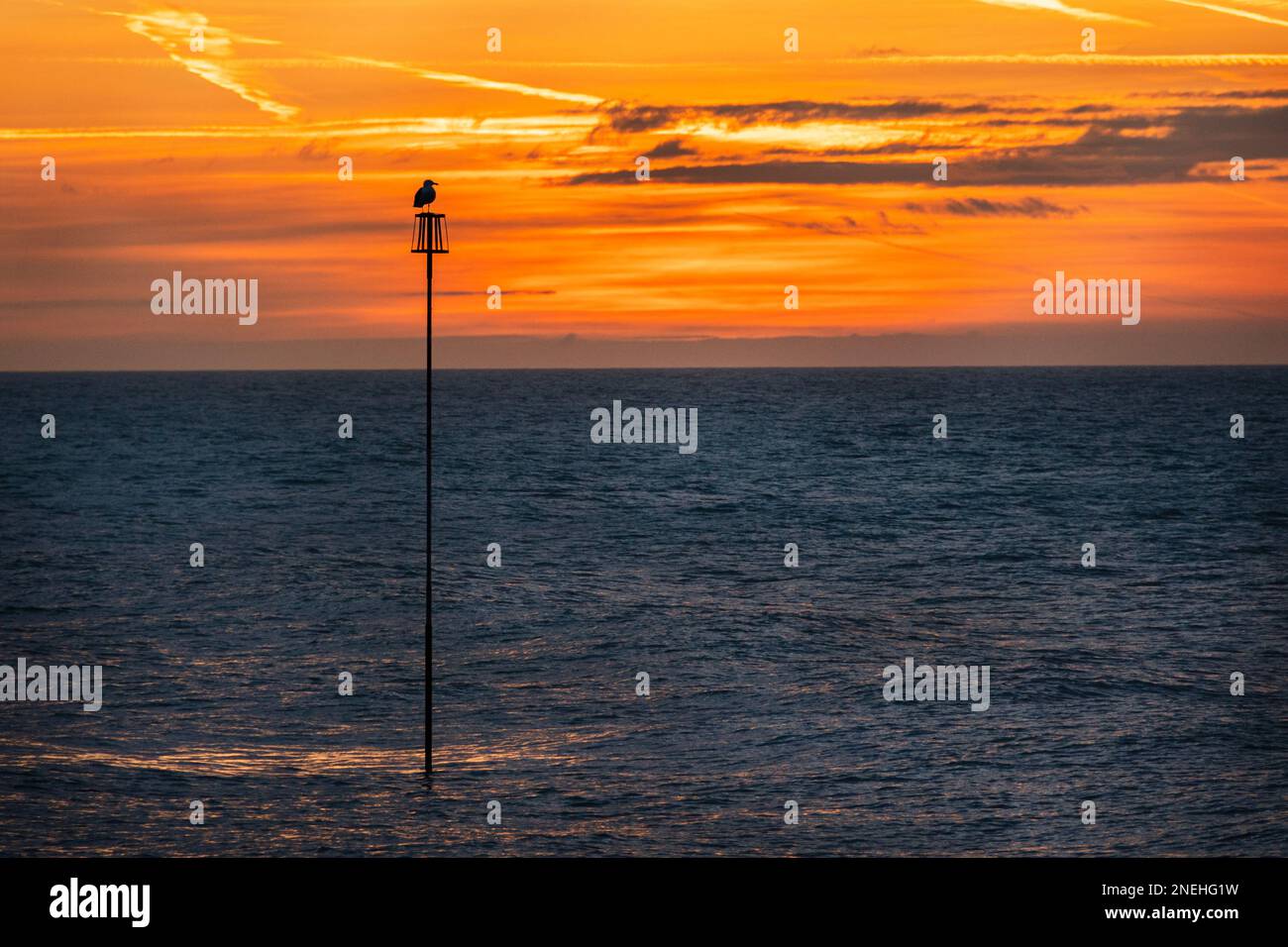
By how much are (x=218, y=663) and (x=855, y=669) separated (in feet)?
83.7

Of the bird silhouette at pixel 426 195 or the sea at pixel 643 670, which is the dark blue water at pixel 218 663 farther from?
the bird silhouette at pixel 426 195

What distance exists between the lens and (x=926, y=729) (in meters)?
45.0

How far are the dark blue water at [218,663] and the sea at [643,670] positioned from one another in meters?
0.19

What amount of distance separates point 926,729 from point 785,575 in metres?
40.1

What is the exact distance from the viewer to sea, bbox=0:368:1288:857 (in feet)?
114

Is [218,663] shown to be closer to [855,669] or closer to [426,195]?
[855,669]

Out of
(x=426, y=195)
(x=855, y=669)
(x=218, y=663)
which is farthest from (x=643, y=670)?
(x=426, y=195)

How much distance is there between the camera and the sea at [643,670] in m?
34.6

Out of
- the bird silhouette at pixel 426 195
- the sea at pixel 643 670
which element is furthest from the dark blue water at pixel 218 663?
the bird silhouette at pixel 426 195

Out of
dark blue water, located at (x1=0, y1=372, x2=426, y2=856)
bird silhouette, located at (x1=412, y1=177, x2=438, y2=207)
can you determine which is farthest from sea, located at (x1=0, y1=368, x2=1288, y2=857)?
bird silhouette, located at (x1=412, y1=177, x2=438, y2=207)

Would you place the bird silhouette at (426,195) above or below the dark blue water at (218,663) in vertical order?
above

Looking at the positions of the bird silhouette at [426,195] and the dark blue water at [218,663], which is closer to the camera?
the bird silhouette at [426,195]
